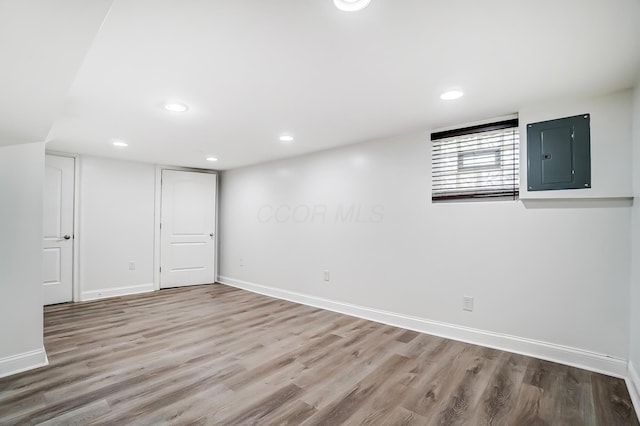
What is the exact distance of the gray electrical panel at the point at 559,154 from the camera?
2.39m

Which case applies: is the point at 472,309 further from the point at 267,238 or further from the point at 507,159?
the point at 267,238

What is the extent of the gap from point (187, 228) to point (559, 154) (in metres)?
5.50

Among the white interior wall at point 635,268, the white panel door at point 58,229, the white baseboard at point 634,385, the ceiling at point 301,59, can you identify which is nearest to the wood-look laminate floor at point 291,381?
the white baseboard at point 634,385

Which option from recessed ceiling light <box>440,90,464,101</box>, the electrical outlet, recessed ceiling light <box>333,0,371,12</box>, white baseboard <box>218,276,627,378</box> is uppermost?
recessed ceiling light <box>333,0,371,12</box>

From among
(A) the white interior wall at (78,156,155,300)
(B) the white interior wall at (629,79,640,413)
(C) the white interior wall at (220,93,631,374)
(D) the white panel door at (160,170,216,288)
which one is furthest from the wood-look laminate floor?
(D) the white panel door at (160,170,216,288)

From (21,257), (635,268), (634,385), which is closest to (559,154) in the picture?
(635,268)

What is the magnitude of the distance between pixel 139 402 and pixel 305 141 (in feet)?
9.80

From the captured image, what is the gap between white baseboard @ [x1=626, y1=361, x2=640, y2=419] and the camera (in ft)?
6.17

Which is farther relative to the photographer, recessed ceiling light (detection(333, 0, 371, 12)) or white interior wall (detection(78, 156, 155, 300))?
white interior wall (detection(78, 156, 155, 300))

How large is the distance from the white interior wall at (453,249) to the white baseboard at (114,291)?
1.86m

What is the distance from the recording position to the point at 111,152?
4391 millimetres

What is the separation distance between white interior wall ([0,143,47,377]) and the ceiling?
0.83 ft

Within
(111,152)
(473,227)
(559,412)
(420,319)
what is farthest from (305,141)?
(559,412)

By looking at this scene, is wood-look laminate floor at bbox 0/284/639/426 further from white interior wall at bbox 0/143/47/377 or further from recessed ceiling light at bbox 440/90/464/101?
recessed ceiling light at bbox 440/90/464/101
